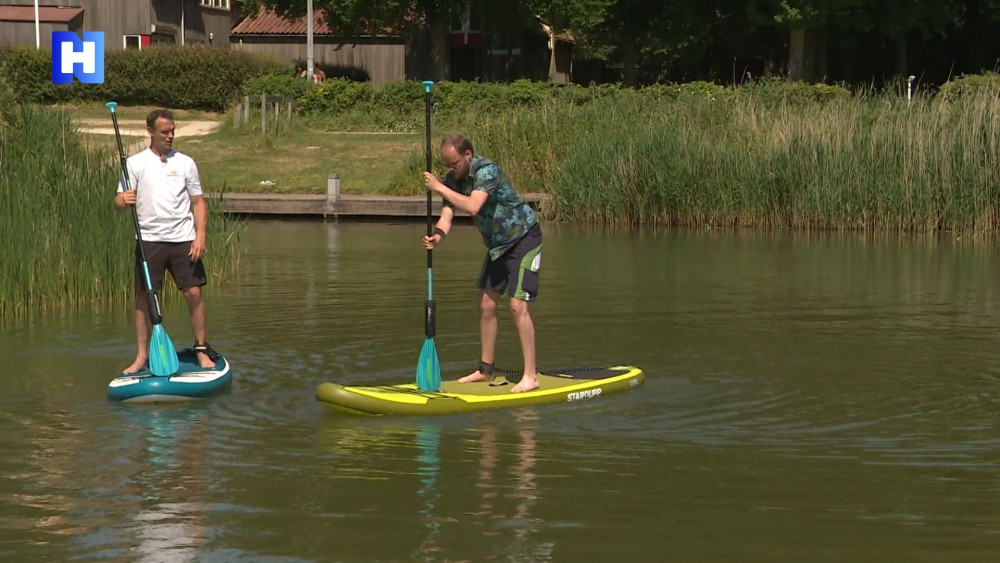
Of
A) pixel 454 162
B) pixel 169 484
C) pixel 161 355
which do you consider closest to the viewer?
pixel 169 484

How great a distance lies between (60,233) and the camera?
15070 millimetres

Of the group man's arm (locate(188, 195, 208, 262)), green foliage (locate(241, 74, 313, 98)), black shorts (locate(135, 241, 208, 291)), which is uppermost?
green foliage (locate(241, 74, 313, 98))

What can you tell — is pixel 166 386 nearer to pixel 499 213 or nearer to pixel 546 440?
pixel 499 213

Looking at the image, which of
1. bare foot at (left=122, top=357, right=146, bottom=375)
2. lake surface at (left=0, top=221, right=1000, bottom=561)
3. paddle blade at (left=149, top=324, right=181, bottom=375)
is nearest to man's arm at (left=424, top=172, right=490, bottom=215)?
lake surface at (left=0, top=221, right=1000, bottom=561)

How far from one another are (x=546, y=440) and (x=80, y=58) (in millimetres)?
44170

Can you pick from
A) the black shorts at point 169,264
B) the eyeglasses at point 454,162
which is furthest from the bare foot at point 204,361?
the eyeglasses at point 454,162

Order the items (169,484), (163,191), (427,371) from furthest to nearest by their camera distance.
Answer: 1. (163,191)
2. (427,371)
3. (169,484)

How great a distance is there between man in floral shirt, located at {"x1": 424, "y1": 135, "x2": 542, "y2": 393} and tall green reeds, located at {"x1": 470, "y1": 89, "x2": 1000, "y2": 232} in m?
13.4

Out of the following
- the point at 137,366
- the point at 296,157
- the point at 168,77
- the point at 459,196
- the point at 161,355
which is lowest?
the point at 137,366

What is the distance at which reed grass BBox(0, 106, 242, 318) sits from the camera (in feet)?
47.9

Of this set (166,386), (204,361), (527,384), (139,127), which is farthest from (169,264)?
(139,127)

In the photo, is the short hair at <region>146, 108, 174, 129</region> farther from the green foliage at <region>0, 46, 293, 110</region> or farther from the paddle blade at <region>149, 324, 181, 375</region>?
the green foliage at <region>0, 46, 293, 110</region>

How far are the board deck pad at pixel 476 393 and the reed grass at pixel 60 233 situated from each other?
16.7 ft

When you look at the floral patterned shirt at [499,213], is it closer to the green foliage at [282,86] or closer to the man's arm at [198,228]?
the man's arm at [198,228]
